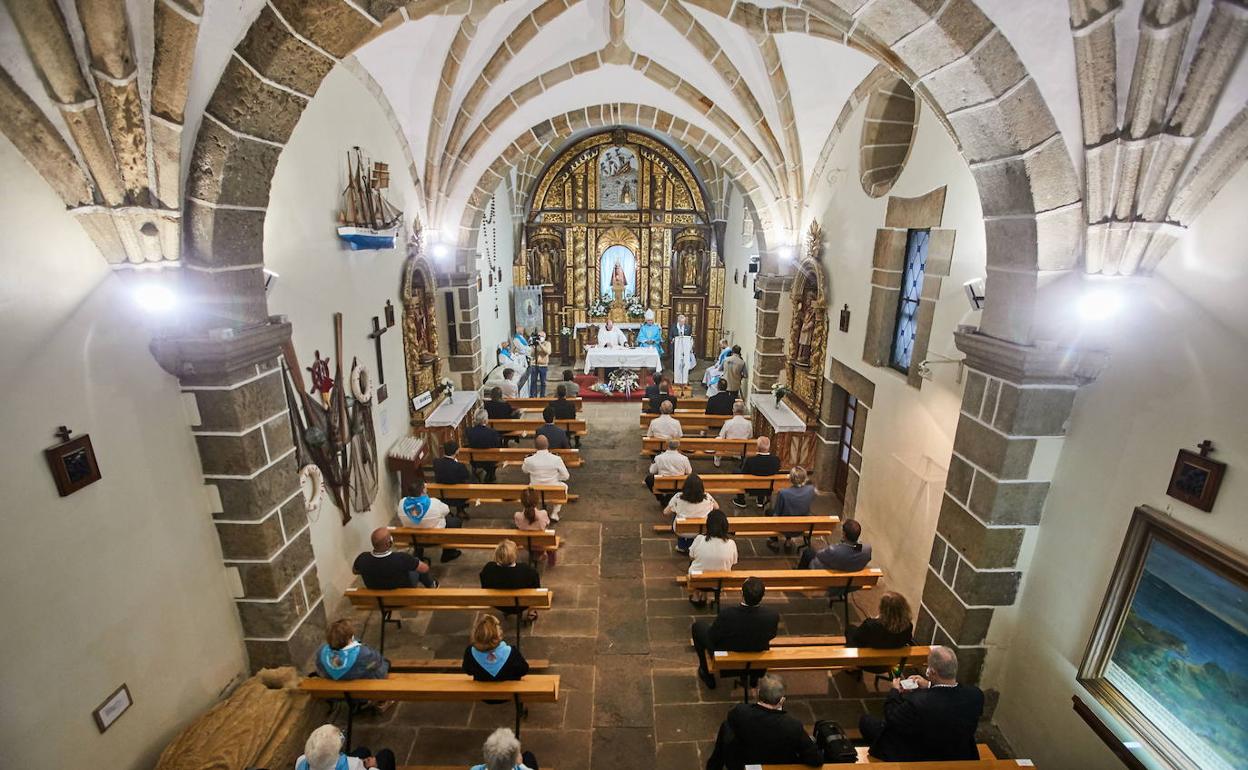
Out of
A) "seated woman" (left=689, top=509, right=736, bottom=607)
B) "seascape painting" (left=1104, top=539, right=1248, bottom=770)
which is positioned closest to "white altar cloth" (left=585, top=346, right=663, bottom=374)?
"seated woman" (left=689, top=509, right=736, bottom=607)

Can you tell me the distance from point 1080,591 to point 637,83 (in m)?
8.26

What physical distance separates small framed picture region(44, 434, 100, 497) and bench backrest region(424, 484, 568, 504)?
12.1ft

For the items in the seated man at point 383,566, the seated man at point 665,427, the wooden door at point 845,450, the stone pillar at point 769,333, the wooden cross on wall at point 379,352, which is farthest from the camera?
the stone pillar at point 769,333

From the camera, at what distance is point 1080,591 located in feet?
11.6

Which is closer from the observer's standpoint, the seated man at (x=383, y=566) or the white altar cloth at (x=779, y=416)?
the seated man at (x=383, y=566)

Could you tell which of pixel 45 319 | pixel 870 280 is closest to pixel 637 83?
pixel 870 280

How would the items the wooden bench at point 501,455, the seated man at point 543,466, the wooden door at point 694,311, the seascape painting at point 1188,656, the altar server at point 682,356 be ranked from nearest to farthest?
1. the seascape painting at point 1188,656
2. the seated man at point 543,466
3. the wooden bench at point 501,455
4. the altar server at point 682,356
5. the wooden door at point 694,311

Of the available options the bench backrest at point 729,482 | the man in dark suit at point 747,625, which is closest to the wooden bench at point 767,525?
the bench backrest at point 729,482

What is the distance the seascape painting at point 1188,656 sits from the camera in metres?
2.65

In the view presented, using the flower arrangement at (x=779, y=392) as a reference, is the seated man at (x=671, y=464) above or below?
below

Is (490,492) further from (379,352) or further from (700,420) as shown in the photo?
(700,420)

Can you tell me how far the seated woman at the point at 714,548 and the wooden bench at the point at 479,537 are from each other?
1.45 meters

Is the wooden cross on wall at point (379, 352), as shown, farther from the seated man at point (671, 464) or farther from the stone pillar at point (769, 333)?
the stone pillar at point (769, 333)

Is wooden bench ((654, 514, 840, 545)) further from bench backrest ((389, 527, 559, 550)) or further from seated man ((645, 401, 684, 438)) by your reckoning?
seated man ((645, 401, 684, 438))
